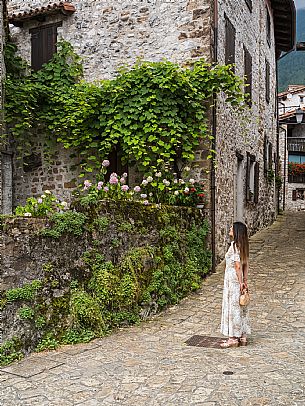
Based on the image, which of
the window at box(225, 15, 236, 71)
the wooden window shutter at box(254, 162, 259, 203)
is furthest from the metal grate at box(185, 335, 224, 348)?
the wooden window shutter at box(254, 162, 259, 203)

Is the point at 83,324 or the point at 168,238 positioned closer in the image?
the point at 83,324

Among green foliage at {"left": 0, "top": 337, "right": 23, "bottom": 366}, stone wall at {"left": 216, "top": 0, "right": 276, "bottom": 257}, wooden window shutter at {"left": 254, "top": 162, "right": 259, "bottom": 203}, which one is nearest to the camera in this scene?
green foliage at {"left": 0, "top": 337, "right": 23, "bottom": 366}

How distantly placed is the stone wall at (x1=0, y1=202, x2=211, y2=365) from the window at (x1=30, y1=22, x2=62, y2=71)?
545 cm

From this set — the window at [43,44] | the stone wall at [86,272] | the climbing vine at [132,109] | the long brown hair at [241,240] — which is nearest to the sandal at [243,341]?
the long brown hair at [241,240]

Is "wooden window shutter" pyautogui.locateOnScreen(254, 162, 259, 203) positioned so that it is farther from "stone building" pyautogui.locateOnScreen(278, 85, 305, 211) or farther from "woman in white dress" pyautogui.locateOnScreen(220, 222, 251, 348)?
"stone building" pyautogui.locateOnScreen(278, 85, 305, 211)

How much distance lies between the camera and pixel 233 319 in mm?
5887

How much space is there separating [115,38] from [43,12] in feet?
5.88

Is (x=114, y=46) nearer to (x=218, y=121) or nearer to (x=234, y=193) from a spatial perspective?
(x=218, y=121)

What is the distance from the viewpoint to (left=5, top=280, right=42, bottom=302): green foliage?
5465mm

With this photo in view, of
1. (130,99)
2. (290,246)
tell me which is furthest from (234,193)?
(130,99)

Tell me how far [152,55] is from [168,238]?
4.51 m

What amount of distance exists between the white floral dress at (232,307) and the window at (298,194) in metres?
21.4

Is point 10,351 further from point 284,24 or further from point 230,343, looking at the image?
point 284,24

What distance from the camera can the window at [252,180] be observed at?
13605 mm
